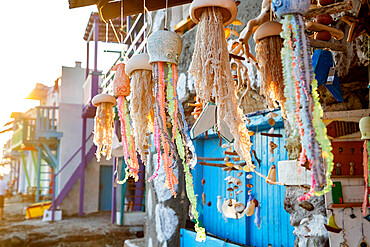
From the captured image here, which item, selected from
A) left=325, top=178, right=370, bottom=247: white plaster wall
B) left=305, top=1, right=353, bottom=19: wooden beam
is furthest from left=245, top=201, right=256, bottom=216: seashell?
left=305, top=1, right=353, bottom=19: wooden beam

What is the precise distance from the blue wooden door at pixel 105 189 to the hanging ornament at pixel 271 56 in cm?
1186

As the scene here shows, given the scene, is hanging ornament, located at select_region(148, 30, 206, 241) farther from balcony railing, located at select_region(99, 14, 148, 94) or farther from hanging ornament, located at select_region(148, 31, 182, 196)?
balcony railing, located at select_region(99, 14, 148, 94)

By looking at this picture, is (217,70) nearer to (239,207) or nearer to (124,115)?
(124,115)

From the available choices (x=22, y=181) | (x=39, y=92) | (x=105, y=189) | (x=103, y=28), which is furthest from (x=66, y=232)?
(x=22, y=181)

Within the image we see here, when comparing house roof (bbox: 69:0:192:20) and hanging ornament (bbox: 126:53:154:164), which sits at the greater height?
house roof (bbox: 69:0:192:20)

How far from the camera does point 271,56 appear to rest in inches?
66.3

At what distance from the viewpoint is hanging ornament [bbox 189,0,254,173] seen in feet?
5.24

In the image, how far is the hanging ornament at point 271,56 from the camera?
166 cm

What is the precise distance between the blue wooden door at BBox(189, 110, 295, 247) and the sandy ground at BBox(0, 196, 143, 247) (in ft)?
10.3

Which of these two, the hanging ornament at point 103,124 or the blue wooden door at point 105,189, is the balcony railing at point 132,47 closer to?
the hanging ornament at point 103,124

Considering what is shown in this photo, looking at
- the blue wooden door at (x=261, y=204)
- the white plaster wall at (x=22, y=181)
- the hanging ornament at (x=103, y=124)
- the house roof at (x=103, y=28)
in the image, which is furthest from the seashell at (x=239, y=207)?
the white plaster wall at (x=22, y=181)

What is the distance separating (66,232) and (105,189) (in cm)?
461

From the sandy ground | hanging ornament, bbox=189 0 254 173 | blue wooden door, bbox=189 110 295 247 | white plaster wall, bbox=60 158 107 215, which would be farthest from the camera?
white plaster wall, bbox=60 158 107 215

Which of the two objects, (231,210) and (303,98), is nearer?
(303,98)
